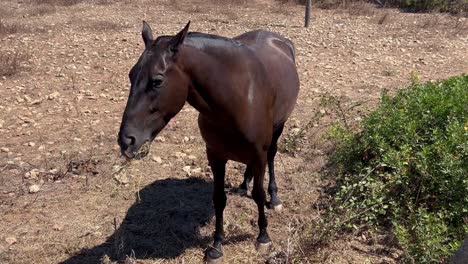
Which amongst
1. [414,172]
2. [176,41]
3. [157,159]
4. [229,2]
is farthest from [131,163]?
[229,2]

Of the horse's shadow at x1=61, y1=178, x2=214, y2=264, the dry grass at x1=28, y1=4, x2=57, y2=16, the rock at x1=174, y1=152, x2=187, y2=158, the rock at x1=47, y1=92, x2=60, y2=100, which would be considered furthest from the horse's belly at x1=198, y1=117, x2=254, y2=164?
the dry grass at x1=28, y1=4, x2=57, y2=16

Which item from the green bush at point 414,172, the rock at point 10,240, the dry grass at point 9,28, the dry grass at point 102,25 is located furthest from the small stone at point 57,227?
the dry grass at point 102,25

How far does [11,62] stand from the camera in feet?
26.5

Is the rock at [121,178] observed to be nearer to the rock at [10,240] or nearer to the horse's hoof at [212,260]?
the rock at [10,240]

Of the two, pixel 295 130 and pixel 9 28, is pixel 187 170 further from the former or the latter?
pixel 9 28

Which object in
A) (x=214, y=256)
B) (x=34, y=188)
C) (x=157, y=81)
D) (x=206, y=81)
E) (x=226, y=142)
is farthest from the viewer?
(x=34, y=188)

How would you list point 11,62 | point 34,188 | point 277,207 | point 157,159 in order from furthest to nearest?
point 11,62
point 157,159
point 34,188
point 277,207

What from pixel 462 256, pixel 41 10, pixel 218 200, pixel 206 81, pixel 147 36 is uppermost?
pixel 147 36

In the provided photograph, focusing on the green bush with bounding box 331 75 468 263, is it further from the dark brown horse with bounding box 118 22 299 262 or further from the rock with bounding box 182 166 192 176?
the rock with bounding box 182 166 192 176

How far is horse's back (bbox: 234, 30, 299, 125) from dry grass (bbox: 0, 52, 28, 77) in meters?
4.92

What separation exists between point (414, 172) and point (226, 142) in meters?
1.77

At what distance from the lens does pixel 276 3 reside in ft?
53.2

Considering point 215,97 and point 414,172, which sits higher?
point 215,97

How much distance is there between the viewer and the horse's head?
2562mm
